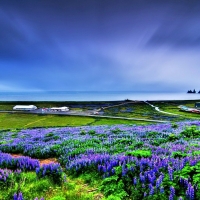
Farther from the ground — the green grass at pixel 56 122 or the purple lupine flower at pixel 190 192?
the purple lupine flower at pixel 190 192

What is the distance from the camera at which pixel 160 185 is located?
5582mm

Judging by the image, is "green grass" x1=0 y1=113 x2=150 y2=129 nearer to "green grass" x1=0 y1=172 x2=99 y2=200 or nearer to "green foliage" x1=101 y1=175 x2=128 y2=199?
"green grass" x1=0 y1=172 x2=99 y2=200

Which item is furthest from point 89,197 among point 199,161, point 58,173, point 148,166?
point 199,161

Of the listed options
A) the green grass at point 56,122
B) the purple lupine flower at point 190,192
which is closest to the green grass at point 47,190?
the purple lupine flower at point 190,192

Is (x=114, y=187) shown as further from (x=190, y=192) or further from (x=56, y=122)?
(x=56, y=122)

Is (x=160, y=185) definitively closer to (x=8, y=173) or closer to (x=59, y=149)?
(x=8, y=173)

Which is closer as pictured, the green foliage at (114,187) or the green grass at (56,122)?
the green foliage at (114,187)

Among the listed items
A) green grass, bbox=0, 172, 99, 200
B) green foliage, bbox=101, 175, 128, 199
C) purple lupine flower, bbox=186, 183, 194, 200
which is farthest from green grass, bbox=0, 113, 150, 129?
purple lupine flower, bbox=186, 183, 194, 200

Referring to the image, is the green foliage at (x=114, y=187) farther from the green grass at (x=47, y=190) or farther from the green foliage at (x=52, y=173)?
the green foliage at (x=52, y=173)

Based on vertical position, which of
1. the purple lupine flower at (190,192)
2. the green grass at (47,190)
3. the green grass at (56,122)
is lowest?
the green grass at (56,122)

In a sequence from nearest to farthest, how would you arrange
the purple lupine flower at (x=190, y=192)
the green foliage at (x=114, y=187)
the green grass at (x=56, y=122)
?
the purple lupine flower at (x=190, y=192) → the green foliage at (x=114, y=187) → the green grass at (x=56, y=122)

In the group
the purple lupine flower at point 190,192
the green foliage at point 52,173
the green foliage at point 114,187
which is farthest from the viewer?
the green foliage at point 52,173

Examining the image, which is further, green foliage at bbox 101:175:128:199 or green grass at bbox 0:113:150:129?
green grass at bbox 0:113:150:129

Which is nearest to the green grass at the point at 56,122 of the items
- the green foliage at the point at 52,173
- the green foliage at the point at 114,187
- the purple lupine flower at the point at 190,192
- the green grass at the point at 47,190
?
the green foliage at the point at 52,173
